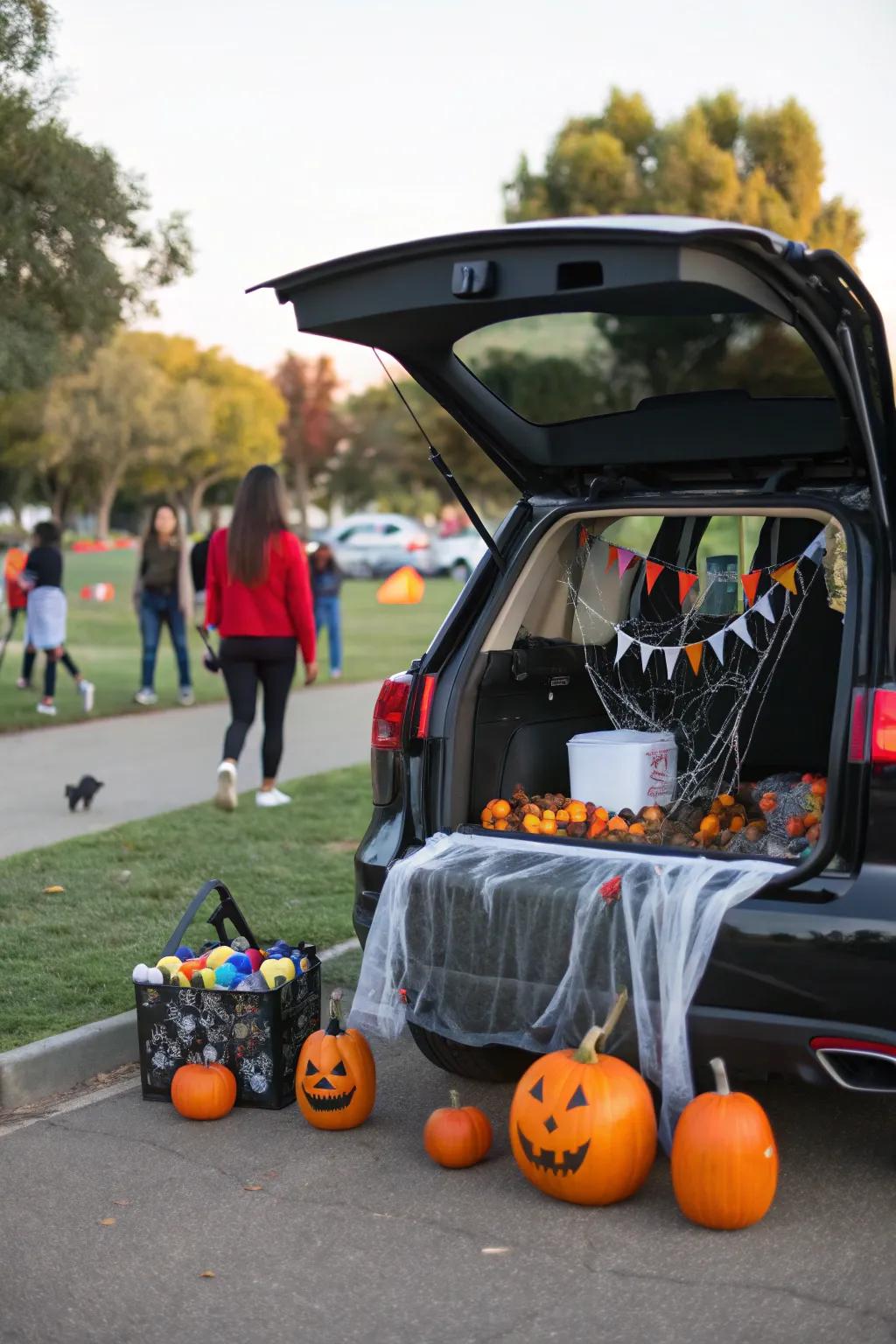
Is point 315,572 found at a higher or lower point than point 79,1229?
higher

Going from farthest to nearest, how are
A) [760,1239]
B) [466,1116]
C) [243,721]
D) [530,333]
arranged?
[243,721] → [530,333] → [466,1116] → [760,1239]

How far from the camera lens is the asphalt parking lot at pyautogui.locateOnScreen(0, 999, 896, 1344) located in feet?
10.7

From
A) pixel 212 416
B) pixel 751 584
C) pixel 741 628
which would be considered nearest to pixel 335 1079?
pixel 741 628

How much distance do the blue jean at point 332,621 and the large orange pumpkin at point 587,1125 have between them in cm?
1360

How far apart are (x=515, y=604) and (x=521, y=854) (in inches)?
36.5

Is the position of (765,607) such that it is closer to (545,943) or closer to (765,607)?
(765,607)

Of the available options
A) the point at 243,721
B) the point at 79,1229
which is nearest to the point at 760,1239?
Result: the point at 79,1229

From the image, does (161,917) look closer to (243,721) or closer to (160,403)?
(243,721)

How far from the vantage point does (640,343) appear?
8.80m

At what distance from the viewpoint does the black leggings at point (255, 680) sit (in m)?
8.54

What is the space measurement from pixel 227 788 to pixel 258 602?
1194 millimetres

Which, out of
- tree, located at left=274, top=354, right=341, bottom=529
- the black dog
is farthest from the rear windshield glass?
tree, located at left=274, top=354, right=341, bottom=529

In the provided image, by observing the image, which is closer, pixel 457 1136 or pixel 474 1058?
pixel 457 1136

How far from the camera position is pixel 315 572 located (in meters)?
17.6
